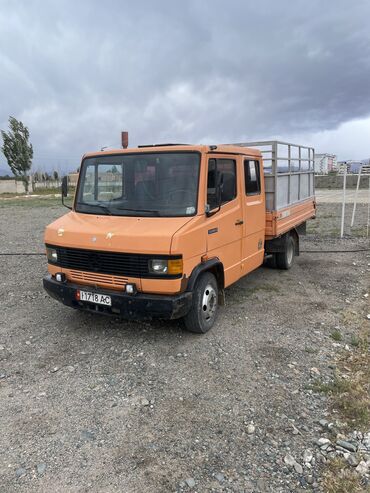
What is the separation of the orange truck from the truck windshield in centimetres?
1

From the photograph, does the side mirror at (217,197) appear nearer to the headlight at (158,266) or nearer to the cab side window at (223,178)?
the cab side window at (223,178)

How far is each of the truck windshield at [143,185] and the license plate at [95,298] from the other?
1013mm

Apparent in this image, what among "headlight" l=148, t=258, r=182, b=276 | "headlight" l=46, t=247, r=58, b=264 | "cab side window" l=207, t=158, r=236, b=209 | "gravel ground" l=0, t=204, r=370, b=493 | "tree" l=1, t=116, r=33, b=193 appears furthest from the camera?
"tree" l=1, t=116, r=33, b=193

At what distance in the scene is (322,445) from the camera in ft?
9.77

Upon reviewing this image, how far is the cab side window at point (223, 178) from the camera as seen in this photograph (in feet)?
15.4

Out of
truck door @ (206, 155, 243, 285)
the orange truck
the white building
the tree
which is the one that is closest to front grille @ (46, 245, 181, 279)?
the orange truck

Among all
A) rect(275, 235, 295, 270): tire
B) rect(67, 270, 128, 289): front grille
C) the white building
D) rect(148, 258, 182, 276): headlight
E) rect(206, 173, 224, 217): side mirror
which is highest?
the white building

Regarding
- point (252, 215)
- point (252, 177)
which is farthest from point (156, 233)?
point (252, 177)

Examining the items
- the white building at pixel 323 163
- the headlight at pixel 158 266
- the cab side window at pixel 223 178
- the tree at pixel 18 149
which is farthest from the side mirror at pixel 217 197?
the tree at pixel 18 149

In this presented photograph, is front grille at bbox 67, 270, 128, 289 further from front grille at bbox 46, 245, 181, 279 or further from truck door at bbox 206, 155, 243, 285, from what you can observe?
truck door at bbox 206, 155, 243, 285

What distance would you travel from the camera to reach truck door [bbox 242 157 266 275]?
5672 mm

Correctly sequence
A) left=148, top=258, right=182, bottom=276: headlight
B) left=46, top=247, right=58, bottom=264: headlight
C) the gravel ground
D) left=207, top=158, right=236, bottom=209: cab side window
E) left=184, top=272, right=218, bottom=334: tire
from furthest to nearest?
left=46, top=247, right=58, bottom=264: headlight
left=207, top=158, right=236, bottom=209: cab side window
left=184, top=272, right=218, bottom=334: tire
left=148, top=258, right=182, bottom=276: headlight
the gravel ground

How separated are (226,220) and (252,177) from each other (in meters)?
1.21

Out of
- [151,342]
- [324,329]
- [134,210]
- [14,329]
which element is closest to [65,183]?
[134,210]
